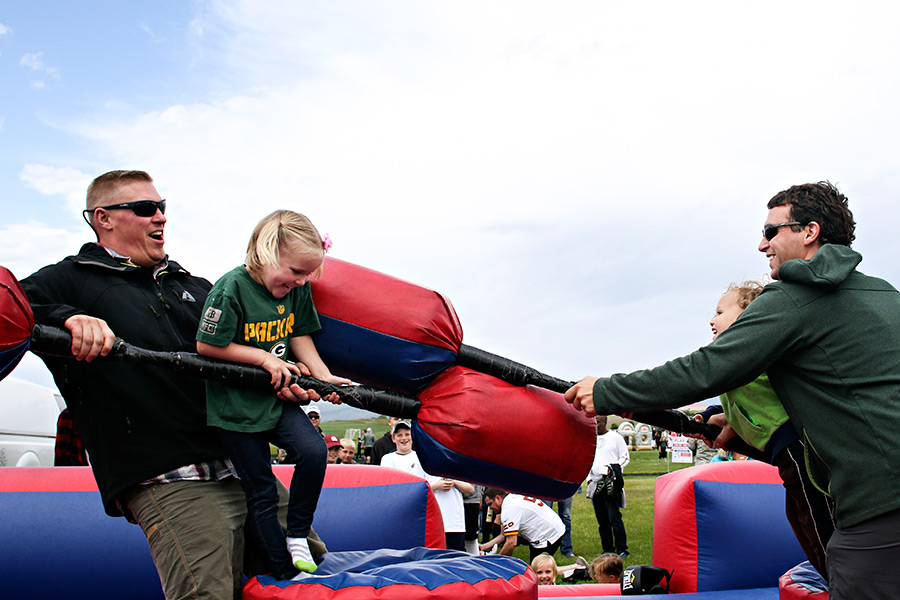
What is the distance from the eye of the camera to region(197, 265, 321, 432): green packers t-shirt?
2.66 metres

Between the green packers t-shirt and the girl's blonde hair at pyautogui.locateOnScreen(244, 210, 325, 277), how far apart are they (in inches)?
3.5

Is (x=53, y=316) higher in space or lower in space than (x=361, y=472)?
higher

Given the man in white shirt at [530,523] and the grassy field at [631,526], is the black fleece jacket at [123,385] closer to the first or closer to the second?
the man in white shirt at [530,523]

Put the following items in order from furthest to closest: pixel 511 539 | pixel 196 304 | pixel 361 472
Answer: pixel 511 539, pixel 361 472, pixel 196 304

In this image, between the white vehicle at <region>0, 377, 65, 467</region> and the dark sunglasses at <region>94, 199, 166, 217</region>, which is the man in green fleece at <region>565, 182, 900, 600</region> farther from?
the white vehicle at <region>0, 377, 65, 467</region>

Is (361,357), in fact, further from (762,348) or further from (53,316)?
(762,348)

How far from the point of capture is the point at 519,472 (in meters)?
3.10

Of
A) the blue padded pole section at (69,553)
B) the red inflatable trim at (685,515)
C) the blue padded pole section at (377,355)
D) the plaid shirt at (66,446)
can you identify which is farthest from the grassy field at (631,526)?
the blue padded pole section at (377,355)

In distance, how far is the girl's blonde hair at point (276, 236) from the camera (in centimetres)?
268

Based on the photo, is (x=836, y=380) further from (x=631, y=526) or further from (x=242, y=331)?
(x=631, y=526)

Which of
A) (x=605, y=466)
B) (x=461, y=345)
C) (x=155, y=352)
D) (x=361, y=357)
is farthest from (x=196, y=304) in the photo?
(x=605, y=466)

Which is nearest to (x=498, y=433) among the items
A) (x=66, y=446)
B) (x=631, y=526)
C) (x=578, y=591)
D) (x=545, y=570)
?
(x=578, y=591)

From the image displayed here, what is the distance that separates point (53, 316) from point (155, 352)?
34 centimetres

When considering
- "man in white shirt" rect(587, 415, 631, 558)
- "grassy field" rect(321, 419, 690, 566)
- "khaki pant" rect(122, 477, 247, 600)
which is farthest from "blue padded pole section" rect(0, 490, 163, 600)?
"man in white shirt" rect(587, 415, 631, 558)
